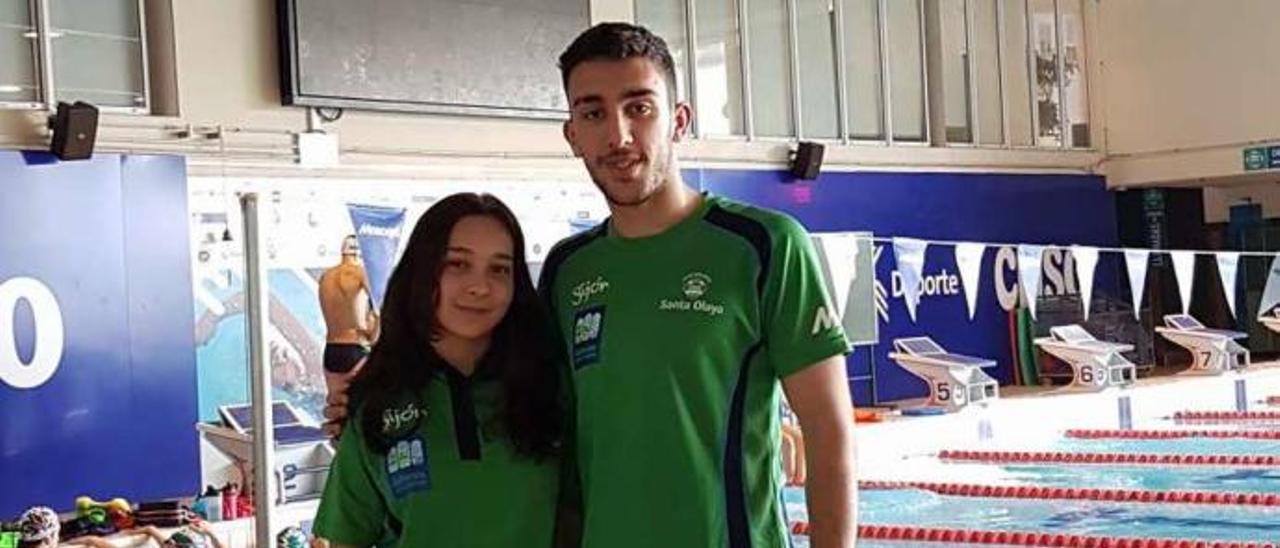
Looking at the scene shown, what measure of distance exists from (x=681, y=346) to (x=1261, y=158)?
13.2m

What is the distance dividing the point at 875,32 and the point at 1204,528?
7227mm

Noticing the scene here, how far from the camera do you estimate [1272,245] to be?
1541 centimetres

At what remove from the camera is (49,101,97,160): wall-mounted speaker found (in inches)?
299

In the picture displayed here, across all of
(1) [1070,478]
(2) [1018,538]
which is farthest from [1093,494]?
(2) [1018,538]

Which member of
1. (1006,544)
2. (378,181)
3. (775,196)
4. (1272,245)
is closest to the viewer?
(1006,544)

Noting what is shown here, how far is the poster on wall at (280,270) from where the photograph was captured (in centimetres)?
844

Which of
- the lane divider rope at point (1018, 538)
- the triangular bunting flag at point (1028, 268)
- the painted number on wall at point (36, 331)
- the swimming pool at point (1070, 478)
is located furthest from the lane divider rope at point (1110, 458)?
the painted number on wall at point (36, 331)

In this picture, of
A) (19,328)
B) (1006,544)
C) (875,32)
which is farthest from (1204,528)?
(875,32)

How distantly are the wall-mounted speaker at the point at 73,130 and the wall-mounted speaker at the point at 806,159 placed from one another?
19.1 feet

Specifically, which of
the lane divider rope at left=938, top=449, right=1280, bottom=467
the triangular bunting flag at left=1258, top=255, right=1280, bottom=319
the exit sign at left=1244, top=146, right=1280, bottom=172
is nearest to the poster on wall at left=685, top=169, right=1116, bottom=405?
the exit sign at left=1244, top=146, right=1280, bottom=172

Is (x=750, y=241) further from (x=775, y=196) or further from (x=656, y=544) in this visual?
(x=775, y=196)

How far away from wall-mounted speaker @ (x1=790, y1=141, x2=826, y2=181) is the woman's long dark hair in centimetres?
999

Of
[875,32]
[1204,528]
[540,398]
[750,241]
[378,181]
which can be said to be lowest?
[1204,528]

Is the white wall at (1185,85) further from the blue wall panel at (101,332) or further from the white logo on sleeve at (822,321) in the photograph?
the white logo on sleeve at (822,321)
